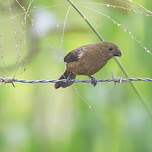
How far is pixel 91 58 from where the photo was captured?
11.1ft

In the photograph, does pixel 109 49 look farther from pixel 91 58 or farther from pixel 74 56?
pixel 74 56

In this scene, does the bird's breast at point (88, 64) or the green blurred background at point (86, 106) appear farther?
the green blurred background at point (86, 106)

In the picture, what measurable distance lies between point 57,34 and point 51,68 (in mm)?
841

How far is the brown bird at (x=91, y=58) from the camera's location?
330cm

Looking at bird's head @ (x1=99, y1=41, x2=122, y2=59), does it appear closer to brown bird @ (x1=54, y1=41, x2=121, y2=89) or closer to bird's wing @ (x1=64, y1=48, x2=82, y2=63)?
brown bird @ (x1=54, y1=41, x2=121, y2=89)

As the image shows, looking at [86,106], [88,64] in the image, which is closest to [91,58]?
[88,64]

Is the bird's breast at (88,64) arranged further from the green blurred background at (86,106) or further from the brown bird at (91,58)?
the green blurred background at (86,106)

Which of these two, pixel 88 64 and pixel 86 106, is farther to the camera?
pixel 86 106

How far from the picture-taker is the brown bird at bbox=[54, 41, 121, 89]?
3.30 metres

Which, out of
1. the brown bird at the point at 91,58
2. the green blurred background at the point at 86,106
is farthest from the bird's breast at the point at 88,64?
the green blurred background at the point at 86,106

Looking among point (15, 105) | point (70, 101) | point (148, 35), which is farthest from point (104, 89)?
point (15, 105)

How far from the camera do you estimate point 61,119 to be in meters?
4.15

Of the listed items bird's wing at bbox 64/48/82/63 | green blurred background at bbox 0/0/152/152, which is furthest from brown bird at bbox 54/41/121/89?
green blurred background at bbox 0/0/152/152

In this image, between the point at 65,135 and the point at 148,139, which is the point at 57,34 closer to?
the point at 65,135
